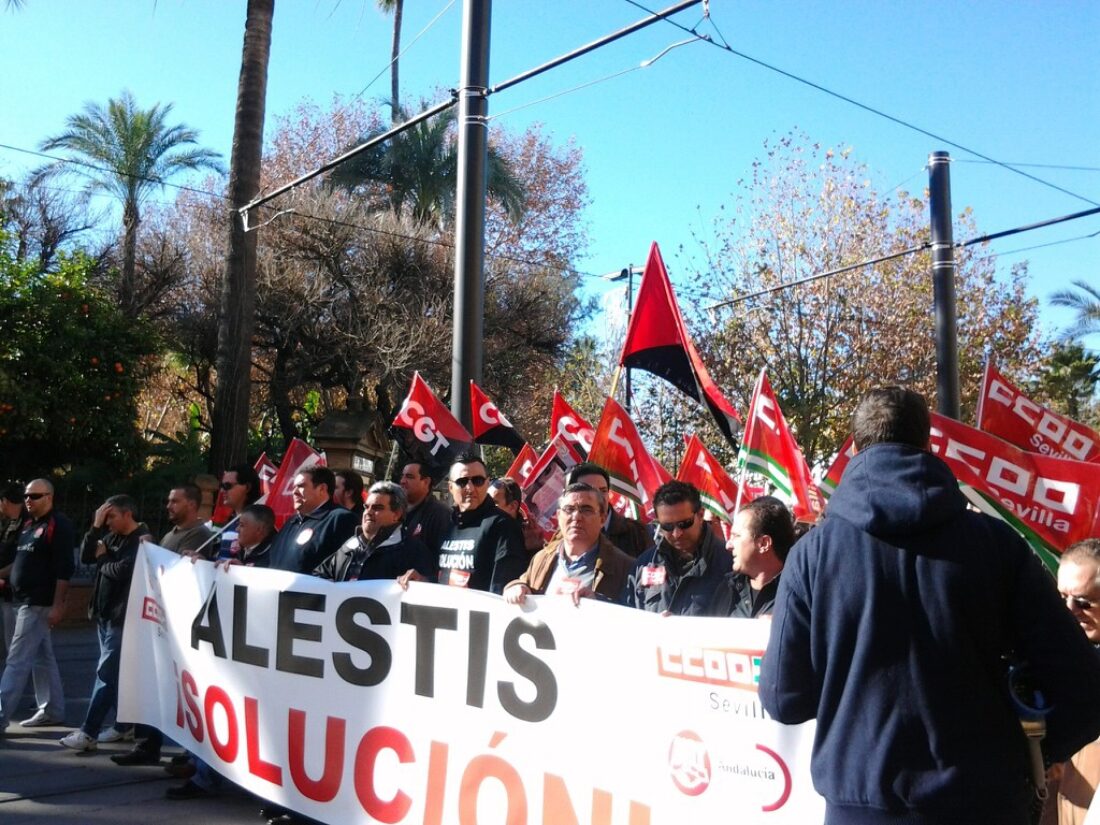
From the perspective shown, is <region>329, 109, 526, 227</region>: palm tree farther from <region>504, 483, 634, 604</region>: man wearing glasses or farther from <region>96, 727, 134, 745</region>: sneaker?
<region>504, 483, 634, 604</region>: man wearing glasses

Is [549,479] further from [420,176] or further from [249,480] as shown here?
[420,176]

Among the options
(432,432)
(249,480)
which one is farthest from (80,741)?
(432,432)

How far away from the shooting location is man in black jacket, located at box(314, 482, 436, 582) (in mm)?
5648

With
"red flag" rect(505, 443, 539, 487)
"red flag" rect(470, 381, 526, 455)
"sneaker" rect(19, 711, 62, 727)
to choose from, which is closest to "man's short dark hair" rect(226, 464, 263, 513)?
"red flag" rect(470, 381, 526, 455)

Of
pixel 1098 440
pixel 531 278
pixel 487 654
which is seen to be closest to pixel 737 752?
pixel 487 654

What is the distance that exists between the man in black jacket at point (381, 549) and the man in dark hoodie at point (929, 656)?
3462 millimetres

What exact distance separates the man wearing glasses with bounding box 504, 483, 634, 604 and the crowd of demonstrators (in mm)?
1369

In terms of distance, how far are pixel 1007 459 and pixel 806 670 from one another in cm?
392

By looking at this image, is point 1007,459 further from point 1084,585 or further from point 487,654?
point 487,654

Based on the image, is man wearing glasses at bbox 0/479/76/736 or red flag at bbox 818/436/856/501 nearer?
man wearing glasses at bbox 0/479/76/736

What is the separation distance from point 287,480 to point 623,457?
3977 mm

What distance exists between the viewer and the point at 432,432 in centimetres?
902

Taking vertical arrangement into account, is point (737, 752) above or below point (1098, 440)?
below

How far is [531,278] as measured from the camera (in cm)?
2667
